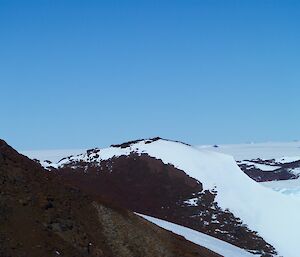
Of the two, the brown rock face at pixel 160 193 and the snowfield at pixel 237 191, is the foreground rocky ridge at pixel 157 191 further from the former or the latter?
the snowfield at pixel 237 191

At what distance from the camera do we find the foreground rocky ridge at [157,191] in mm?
32600

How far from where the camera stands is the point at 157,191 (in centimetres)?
3725

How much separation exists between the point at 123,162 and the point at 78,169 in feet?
11.0

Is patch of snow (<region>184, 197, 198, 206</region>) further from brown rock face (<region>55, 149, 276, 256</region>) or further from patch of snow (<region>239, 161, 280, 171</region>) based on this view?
patch of snow (<region>239, 161, 280, 171</region>)

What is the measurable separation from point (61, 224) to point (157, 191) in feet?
→ 73.1

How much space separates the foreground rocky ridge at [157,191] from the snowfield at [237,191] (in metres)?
0.56

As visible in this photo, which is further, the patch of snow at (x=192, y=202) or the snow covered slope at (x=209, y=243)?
the patch of snow at (x=192, y=202)

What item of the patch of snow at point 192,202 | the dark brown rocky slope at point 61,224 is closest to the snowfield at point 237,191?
the patch of snow at point 192,202

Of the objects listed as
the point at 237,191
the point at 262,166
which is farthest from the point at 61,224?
the point at 262,166

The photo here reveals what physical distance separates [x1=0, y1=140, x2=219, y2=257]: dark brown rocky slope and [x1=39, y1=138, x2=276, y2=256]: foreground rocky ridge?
12.3m

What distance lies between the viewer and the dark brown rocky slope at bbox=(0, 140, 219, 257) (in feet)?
44.5

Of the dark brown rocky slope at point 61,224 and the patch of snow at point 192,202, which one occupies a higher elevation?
the patch of snow at point 192,202

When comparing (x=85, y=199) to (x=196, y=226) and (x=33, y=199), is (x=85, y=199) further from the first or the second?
(x=196, y=226)

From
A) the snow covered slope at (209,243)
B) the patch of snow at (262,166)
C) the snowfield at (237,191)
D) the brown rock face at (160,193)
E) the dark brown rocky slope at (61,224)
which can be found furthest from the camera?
the patch of snow at (262,166)
